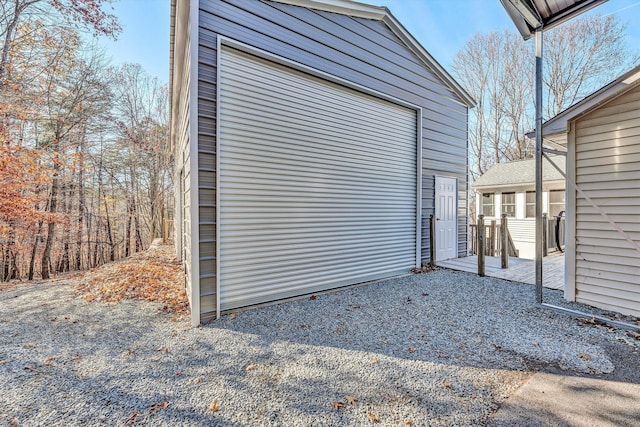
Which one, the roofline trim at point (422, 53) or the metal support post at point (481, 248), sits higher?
the roofline trim at point (422, 53)

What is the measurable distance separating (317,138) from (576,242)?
4.15 m

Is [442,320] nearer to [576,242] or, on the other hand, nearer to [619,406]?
[619,406]

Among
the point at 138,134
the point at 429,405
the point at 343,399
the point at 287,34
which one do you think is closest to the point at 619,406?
the point at 429,405

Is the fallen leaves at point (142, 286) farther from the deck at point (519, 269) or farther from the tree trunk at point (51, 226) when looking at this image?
the deck at point (519, 269)

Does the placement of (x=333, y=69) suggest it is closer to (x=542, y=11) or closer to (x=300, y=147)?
(x=300, y=147)

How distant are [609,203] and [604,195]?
0.39 feet

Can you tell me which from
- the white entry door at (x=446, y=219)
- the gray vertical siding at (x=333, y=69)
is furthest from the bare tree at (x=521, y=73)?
the white entry door at (x=446, y=219)

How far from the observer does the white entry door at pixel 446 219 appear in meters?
6.48

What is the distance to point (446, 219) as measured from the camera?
21.8 feet

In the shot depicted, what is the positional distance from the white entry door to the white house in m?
4.61

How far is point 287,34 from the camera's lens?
4.03 metres

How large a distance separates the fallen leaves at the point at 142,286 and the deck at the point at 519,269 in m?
5.48

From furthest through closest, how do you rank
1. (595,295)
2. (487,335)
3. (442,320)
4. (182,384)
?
1. (595,295)
2. (442,320)
3. (487,335)
4. (182,384)

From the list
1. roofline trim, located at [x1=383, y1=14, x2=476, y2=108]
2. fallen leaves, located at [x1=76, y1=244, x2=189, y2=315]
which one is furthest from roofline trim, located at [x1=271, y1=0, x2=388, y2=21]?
fallen leaves, located at [x1=76, y1=244, x2=189, y2=315]
